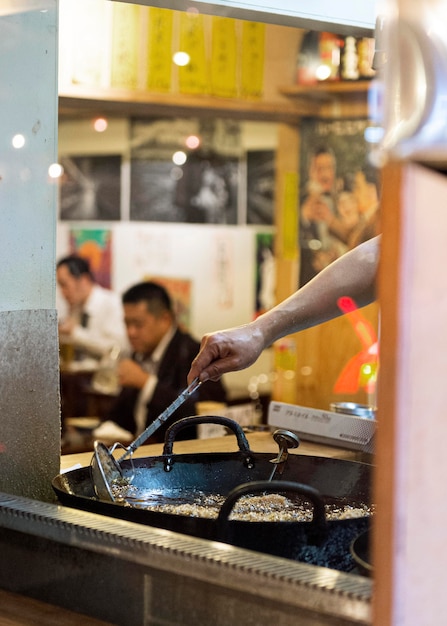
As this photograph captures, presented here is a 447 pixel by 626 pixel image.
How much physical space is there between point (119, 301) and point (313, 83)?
211 centimetres

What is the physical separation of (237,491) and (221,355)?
0.61 metres

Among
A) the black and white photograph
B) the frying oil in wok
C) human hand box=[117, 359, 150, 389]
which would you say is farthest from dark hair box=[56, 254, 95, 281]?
the frying oil in wok

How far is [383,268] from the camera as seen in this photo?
0.90 metres

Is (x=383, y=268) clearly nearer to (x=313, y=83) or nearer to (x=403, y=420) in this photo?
(x=403, y=420)

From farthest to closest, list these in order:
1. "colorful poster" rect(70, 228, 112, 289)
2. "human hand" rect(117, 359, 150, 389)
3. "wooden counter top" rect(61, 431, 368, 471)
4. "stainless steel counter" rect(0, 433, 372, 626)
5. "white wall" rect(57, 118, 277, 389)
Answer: "colorful poster" rect(70, 228, 112, 289) → "white wall" rect(57, 118, 277, 389) → "human hand" rect(117, 359, 150, 389) → "wooden counter top" rect(61, 431, 368, 471) → "stainless steel counter" rect(0, 433, 372, 626)

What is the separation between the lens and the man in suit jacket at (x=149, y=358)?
4621 millimetres

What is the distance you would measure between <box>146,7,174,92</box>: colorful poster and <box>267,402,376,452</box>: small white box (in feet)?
8.89

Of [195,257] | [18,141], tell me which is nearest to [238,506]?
[18,141]

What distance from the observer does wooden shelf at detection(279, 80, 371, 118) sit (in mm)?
4906

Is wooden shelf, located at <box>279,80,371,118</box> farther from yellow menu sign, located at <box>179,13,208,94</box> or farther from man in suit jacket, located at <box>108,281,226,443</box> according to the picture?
man in suit jacket, located at <box>108,281,226,443</box>

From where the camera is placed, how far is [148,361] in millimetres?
4832

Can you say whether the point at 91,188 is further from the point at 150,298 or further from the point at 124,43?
the point at 124,43

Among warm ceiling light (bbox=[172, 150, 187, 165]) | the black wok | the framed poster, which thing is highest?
warm ceiling light (bbox=[172, 150, 187, 165])

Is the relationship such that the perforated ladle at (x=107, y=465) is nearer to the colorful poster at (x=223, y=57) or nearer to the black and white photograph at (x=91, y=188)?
the colorful poster at (x=223, y=57)
